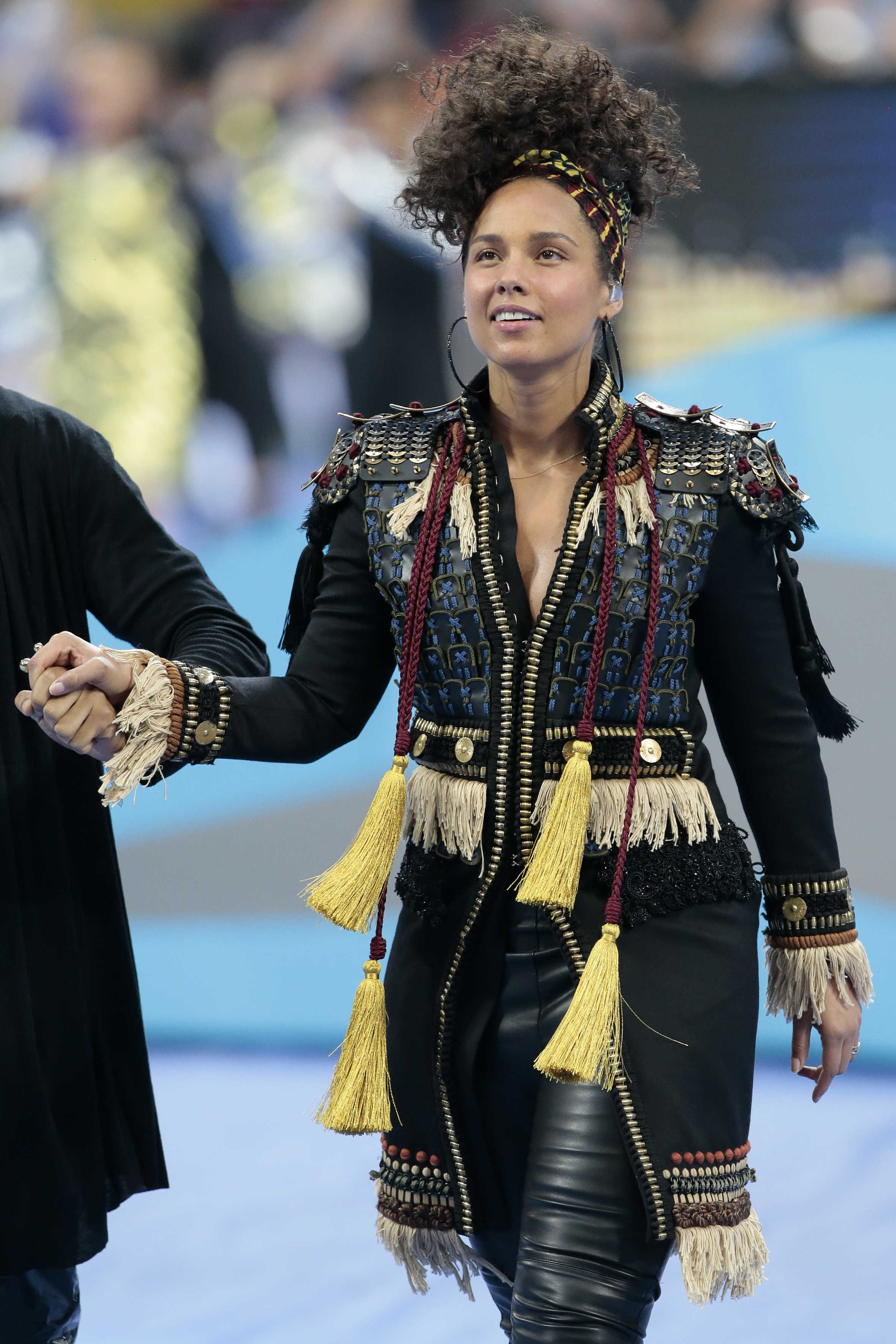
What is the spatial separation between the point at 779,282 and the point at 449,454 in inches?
120

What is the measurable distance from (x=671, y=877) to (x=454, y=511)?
578 mm

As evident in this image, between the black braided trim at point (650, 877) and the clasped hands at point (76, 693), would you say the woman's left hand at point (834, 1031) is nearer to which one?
the black braided trim at point (650, 877)

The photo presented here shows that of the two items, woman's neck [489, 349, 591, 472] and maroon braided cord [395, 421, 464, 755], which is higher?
woman's neck [489, 349, 591, 472]

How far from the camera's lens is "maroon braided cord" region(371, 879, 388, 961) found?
7.38 ft

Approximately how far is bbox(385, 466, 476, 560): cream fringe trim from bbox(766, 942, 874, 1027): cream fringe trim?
745 millimetres

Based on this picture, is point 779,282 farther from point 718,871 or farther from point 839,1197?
point 718,871

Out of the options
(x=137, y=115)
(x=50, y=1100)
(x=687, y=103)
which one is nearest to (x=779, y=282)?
(x=687, y=103)

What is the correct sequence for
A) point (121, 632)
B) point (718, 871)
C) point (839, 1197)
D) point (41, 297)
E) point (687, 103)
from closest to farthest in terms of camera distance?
point (718, 871) < point (121, 632) < point (839, 1197) < point (687, 103) < point (41, 297)

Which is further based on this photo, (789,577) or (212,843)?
(212,843)

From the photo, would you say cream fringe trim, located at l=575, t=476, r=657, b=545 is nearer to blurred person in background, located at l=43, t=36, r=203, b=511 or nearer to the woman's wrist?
the woman's wrist

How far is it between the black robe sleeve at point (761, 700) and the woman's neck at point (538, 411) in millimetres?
254

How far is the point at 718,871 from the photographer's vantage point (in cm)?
222

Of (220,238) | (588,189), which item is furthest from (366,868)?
(220,238)

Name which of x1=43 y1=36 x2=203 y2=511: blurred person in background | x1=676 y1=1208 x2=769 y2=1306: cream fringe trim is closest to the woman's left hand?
x1=676 y1=1208 x2=769 y2=1306: cream fringe trim
